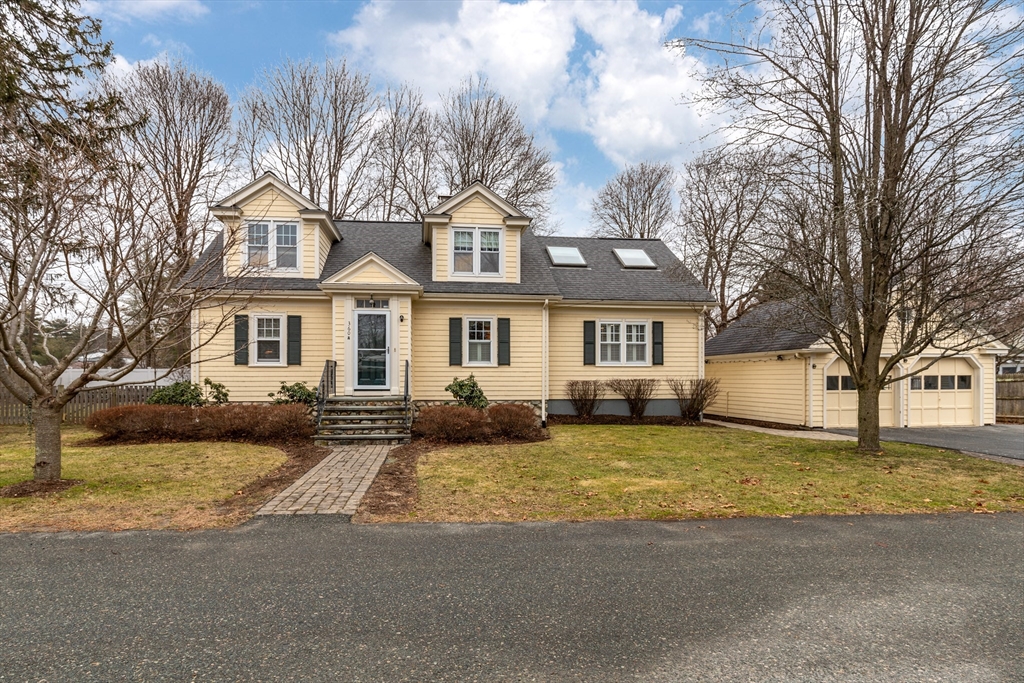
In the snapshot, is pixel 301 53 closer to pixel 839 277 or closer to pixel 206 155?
pixel 206 155

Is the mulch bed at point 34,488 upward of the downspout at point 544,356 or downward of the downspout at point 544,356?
downward

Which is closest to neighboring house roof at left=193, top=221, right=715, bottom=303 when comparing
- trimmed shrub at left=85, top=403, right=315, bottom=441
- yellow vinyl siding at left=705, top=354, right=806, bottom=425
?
yellow vinyl siding at left=705, top=354, right=806, bottom=425

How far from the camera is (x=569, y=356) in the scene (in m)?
15.6

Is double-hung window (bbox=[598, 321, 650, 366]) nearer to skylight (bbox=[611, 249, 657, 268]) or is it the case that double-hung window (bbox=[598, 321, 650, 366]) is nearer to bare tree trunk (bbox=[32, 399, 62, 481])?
skylight (bbox=[611, 249, 657, 268])

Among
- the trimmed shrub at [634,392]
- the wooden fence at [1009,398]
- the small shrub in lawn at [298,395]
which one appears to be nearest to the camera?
the small shrub in lawn at [298,395]

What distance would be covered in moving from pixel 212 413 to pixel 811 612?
11821 millimetres

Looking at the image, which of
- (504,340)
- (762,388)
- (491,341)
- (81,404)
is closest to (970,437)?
(762,388)

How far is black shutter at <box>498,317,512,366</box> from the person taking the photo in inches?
584

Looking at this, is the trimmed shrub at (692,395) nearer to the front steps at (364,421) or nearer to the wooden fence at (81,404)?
the front steps at (364,421)

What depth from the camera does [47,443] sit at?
684cm

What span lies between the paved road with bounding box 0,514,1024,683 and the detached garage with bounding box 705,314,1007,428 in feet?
34.2

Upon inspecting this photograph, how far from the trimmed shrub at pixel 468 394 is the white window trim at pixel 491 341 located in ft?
4.20

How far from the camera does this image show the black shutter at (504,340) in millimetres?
14844

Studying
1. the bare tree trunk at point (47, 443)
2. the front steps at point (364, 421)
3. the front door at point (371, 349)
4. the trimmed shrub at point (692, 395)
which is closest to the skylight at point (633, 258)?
the trimmed shrub at point (692, 395)
